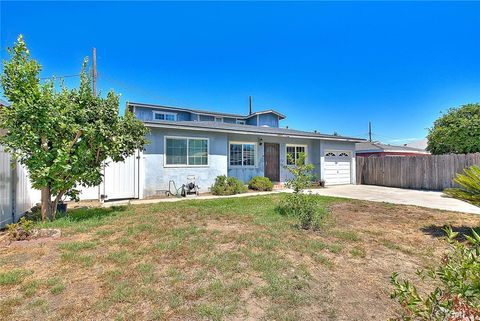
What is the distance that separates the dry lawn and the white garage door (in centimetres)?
927

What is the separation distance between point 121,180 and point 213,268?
25.9 ft

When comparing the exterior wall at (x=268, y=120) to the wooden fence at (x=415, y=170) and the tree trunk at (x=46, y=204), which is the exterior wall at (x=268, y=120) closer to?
the wooden fence at (x=415, y=170)

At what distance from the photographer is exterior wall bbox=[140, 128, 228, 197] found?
10.3 metres

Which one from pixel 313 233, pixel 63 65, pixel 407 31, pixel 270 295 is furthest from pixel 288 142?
pixel 63 65

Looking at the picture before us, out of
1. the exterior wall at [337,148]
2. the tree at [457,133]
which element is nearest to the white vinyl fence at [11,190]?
the exterior wall at [337,148]

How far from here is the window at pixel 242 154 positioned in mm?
12930

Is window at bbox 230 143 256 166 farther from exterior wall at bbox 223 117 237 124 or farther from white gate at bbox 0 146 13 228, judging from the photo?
exterior wall at bbox 223 117 237 124

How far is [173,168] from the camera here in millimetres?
10875

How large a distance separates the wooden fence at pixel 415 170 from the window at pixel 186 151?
35.2 ft

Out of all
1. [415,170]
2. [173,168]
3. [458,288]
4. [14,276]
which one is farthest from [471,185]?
[415,170]


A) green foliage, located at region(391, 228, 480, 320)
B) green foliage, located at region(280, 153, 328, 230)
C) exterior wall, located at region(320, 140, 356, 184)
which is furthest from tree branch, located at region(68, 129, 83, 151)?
exterior wall, located at region(320, 140, 356, 184)

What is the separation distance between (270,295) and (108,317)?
168 cm

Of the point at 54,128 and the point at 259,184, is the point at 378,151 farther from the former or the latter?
the point at 54,128

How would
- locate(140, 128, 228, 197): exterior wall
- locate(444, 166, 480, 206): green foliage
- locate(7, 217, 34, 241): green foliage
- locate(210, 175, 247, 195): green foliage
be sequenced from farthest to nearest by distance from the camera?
locate(210, 175, 247, 195): green foliage < locate(140, 128, 228, 197): exterior wall < locate(7, 217, 34, 241): green foliage < locate(444, 166, 480, 206): green foliage
